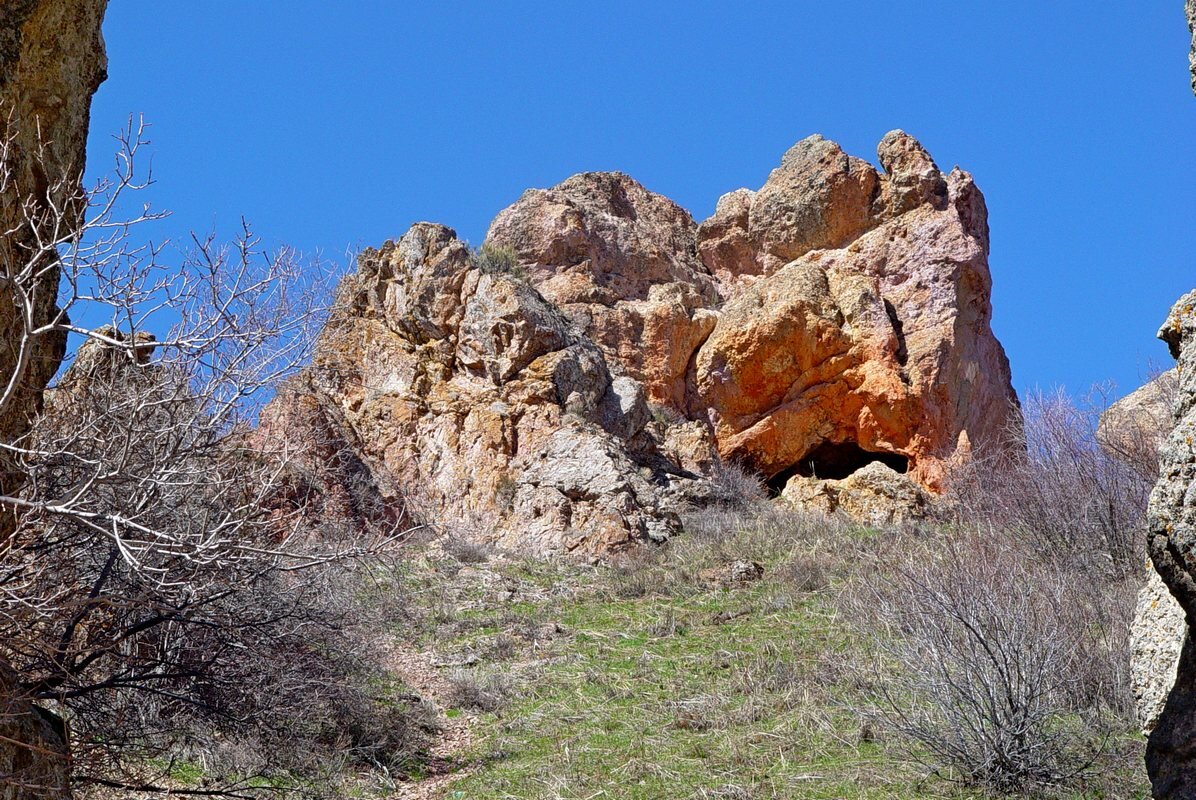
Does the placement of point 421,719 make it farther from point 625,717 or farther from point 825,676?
point 825,676

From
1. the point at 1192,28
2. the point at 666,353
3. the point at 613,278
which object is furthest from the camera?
the point at 613,278

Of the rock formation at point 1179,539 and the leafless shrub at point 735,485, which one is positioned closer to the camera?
the rock formation at point 1179,539

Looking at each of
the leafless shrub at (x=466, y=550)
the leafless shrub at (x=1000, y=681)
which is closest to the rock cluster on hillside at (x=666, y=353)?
the leafless shrub at (x=466, y=550)

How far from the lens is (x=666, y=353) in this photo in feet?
72.2

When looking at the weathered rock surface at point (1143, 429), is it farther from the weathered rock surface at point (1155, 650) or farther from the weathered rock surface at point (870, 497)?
the weathered rock surface at point (1155, 650)

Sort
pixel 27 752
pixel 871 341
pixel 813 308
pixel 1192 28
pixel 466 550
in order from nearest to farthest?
pixel 1192 28, pixel 27 752, pixel 466 550, pixel 871 341, pixel 813 308

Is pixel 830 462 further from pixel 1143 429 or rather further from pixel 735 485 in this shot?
pixel 1143 429

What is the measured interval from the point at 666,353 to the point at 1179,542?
18.5m

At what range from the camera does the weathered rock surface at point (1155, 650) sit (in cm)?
419

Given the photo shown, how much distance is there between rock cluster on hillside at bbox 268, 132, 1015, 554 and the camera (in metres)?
16.9

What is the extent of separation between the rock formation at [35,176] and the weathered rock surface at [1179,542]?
14.0 feet

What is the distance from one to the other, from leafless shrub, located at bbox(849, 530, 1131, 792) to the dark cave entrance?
13.0 meters

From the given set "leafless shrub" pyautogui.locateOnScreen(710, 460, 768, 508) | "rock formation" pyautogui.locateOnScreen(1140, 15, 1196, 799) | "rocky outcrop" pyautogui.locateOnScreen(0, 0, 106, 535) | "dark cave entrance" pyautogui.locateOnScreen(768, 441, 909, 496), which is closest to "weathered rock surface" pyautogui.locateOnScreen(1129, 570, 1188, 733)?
"rock formation" pyautogui.locateOnScreen(1140, 15, 1196, 799)

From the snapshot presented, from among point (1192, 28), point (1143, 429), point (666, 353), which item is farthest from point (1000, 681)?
point (666, 353)
